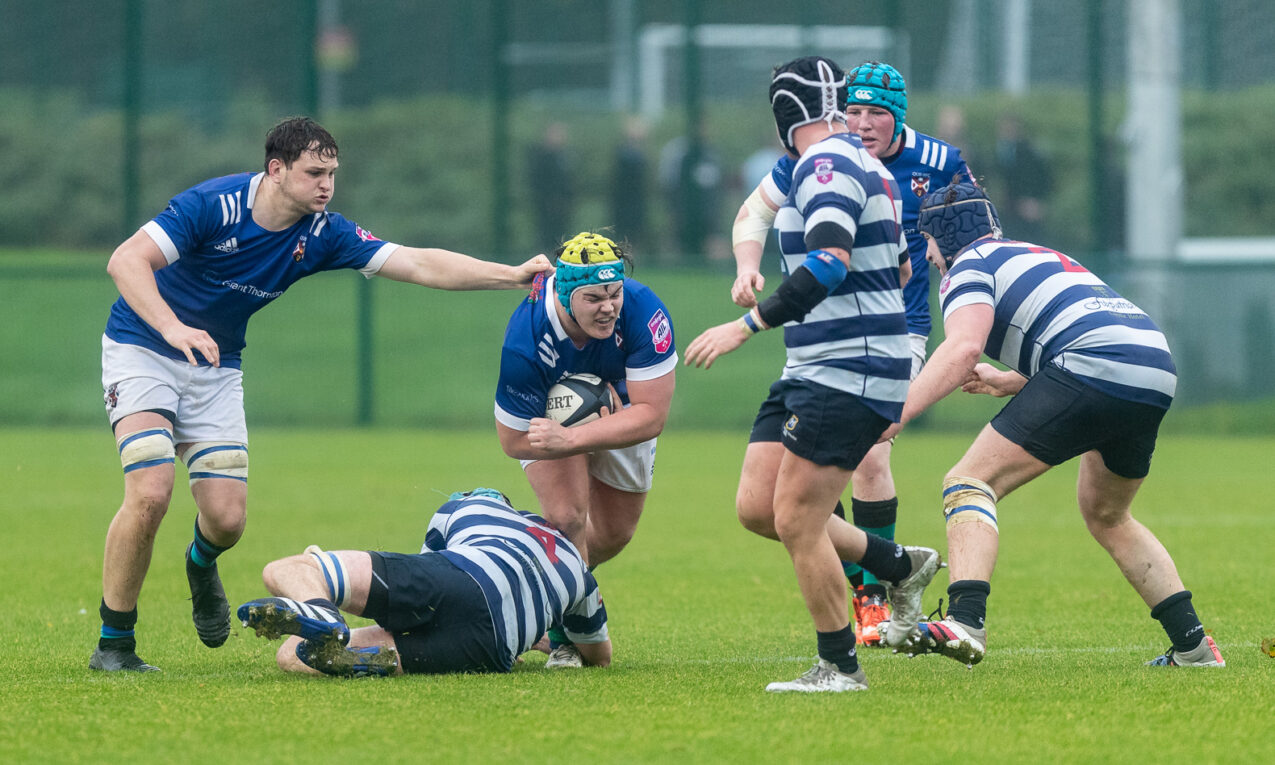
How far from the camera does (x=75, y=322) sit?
1794 cm

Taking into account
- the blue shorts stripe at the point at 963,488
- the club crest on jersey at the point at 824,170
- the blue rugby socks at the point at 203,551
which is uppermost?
the club crest on jersey at the point at 824,170

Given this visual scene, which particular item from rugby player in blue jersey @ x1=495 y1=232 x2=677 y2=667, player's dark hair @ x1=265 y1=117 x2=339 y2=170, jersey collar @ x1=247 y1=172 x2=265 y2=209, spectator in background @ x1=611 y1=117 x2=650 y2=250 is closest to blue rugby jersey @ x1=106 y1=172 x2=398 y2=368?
jersey collar @ x1=247 y1=172 x2=265 y2=209

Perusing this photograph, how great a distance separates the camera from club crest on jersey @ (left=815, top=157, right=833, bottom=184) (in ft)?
17.0

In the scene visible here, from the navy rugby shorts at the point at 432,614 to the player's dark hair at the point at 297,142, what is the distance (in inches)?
63.4

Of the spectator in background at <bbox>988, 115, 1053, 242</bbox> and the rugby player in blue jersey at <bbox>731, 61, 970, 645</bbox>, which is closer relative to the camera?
the rugby player in blue jersey at <bbox>731, 61, 970, 645</bbox>

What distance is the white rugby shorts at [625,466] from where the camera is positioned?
6660 mm

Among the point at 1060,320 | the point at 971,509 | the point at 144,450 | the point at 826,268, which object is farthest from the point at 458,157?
the point at 826,268

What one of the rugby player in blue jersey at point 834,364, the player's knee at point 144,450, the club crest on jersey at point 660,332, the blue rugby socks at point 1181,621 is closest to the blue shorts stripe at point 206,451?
the player's knee at point 144,450

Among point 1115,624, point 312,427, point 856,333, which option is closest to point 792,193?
point 856,333

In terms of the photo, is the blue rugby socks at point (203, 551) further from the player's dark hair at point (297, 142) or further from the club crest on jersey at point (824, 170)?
the club crest on jersey at point (824, 170)

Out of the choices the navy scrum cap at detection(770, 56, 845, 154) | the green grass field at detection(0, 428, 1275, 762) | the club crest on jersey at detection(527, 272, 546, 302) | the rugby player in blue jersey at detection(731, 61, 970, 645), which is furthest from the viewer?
the rugby player in blue jersey at detection(731, 61, 970, 645)

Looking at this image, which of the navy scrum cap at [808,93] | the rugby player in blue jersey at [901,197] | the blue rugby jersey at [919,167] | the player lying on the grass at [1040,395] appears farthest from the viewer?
the blue rugby jersey at [919,167]

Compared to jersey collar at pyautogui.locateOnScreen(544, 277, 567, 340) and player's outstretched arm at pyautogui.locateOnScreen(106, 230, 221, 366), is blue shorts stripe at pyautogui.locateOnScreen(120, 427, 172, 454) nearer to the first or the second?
player's outstretched arm at pyautogui.locateOnScreen(106, 230, 221, 366)

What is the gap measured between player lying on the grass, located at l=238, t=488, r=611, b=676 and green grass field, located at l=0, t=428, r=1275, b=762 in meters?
0.12
